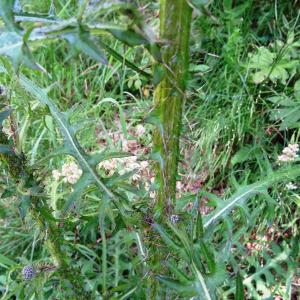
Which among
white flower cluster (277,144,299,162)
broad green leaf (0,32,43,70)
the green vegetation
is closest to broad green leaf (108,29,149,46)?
the green vegetation

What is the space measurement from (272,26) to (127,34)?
2099 millimetres

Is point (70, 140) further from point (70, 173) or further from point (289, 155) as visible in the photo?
point (289, 155)

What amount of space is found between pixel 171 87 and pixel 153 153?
15 centimetres

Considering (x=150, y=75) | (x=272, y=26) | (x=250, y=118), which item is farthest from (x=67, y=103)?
(x=150, y=75)

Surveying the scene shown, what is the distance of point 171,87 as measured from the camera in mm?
757

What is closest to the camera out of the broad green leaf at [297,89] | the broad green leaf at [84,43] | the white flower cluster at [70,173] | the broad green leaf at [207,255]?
the broad green leaf at [84,43]

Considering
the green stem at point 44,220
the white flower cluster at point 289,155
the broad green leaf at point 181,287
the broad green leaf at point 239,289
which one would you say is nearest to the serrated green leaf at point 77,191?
the green stem at point 44,220

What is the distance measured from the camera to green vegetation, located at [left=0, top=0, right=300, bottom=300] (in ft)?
2.25

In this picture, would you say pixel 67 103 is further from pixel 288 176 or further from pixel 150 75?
pixel 150 75

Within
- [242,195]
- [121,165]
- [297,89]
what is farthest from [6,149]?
[297,89]

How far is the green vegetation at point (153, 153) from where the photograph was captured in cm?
69

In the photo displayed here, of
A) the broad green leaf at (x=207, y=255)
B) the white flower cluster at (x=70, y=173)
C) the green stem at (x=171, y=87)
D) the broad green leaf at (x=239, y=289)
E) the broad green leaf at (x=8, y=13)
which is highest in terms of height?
the broad green leaf at (x=8, y=13)

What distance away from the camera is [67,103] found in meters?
2.49

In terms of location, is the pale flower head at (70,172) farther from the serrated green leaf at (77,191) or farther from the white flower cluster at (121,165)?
the serrated green leaf at (77,191)
